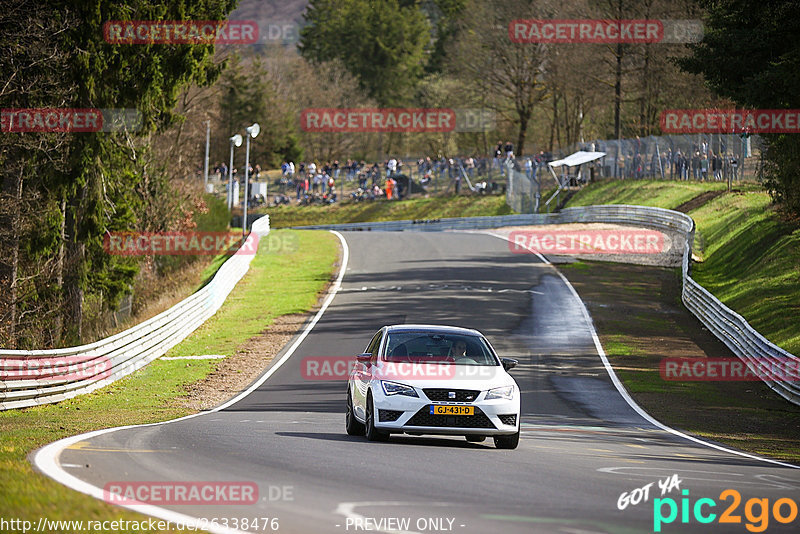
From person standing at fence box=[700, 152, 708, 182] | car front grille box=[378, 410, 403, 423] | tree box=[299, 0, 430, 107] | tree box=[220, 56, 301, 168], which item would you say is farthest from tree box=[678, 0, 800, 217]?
tree box=[299, 0, 430, 107]

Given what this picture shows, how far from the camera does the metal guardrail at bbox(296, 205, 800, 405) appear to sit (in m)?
24.0

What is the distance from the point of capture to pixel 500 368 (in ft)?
47.0

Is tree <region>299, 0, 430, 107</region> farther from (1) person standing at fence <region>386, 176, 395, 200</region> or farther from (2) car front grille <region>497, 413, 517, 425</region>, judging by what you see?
(2) car front grille <region>497, 413, 517, 425</region>

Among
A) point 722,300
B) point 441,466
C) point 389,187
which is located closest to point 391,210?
point 389,187

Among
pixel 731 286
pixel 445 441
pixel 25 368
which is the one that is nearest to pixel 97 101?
pixel 25 368

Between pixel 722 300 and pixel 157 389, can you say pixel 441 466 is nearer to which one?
pixel 157 389

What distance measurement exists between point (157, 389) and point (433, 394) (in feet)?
41.7

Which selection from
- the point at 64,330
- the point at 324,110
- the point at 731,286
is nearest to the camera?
the point at 64,330

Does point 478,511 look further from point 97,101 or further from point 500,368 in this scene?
point 97,101

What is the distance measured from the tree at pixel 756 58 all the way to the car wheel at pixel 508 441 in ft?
57.3

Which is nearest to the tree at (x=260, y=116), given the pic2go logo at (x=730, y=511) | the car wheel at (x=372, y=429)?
the car wheel at (x=372, y=429)

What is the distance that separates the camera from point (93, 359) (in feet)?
76.7

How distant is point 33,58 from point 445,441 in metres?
19.2

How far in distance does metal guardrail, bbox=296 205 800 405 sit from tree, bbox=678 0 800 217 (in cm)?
521
